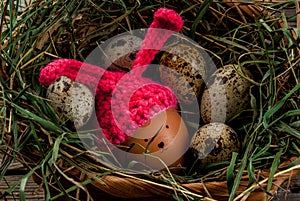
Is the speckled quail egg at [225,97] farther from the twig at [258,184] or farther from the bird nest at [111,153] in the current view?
the twig at [258,184]

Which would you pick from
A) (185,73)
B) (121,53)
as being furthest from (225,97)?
(121,53)

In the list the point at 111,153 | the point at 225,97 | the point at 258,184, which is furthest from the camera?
the point at 225,97

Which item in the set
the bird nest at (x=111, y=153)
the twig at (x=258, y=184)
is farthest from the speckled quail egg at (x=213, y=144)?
the twig at (x=258, y=184)

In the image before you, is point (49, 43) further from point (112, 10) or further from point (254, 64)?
point (254, 64)

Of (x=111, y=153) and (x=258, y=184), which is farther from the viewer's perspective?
(x=111, y=153)

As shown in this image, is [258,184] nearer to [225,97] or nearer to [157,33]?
[225,97]

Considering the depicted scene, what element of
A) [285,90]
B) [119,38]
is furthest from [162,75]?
[285,90]
